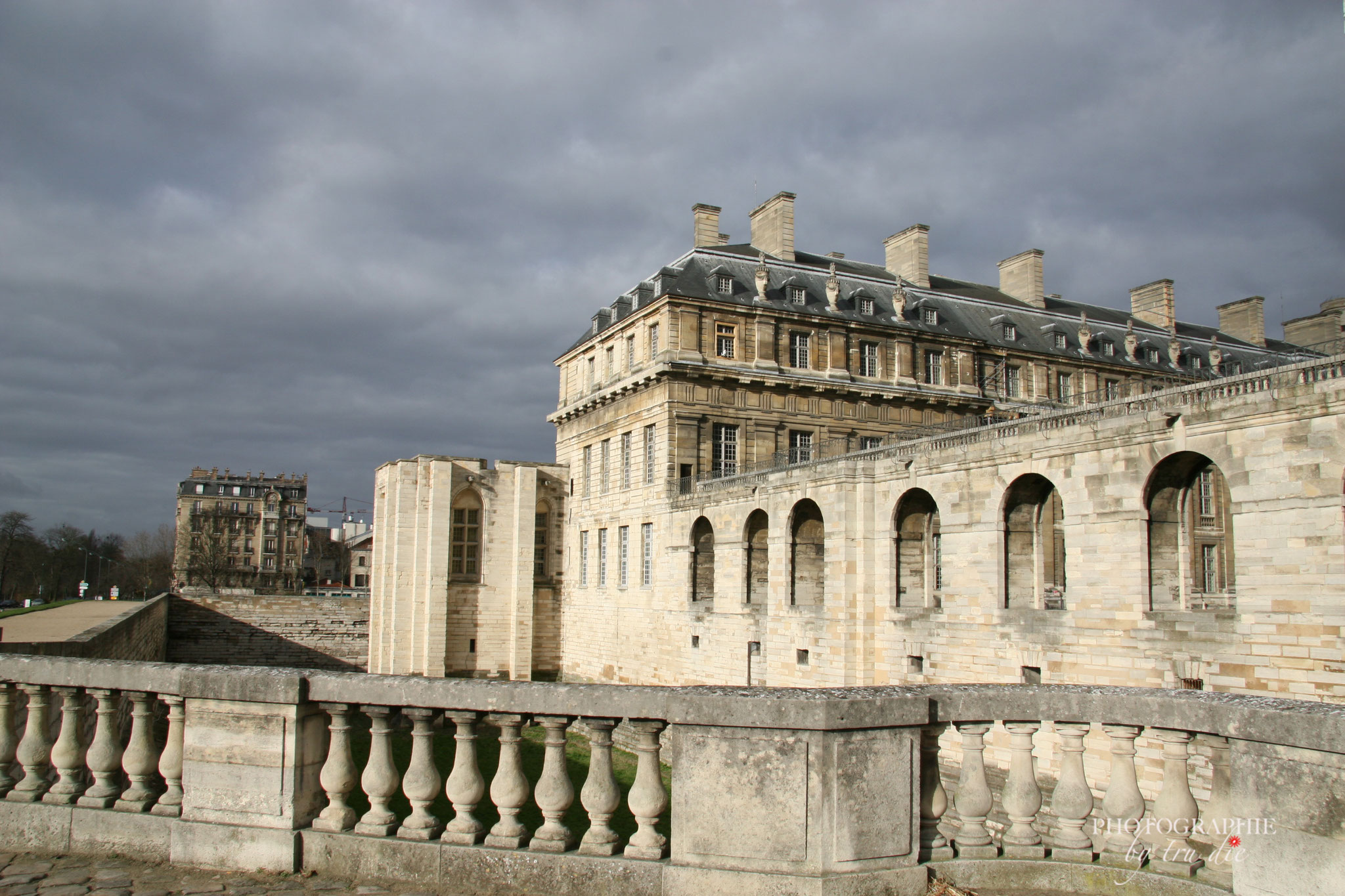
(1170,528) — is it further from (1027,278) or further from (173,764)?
(1027,278)

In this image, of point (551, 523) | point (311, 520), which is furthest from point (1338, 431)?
point (311, 520)

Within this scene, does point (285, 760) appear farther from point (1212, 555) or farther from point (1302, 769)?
point (1212, 555)

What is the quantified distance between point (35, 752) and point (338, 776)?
2.15 meters

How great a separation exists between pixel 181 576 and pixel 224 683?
283ft

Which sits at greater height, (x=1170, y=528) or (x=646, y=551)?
(x=1170, y=528)

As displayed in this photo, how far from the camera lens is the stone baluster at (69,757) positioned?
6.01 m

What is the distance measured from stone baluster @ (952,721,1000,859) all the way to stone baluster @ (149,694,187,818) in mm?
4339

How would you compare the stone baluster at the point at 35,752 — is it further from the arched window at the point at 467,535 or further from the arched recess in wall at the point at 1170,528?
the arched window at the point at 467,535

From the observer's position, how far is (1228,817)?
4.26m

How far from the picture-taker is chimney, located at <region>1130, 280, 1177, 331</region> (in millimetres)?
46844

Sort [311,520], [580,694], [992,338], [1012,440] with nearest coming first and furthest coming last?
[580,694] < [1012,440] < [992,338] < [311,520]

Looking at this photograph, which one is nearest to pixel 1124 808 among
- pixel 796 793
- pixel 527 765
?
pixel 796 793

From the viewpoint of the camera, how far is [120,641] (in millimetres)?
24266

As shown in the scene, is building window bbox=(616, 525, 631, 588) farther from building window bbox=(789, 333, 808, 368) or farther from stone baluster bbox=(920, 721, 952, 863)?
stone baluster bbox=(920, 721, 952, 863)
